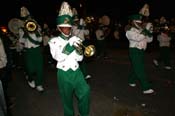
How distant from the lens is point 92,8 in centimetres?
2970

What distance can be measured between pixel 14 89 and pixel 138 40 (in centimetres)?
385

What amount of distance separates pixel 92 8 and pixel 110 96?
2151 cm

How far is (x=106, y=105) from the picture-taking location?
26.2 feet

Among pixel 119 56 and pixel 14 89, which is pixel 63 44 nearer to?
pixel 14 89

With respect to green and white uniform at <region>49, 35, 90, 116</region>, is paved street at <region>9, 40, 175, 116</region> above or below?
below

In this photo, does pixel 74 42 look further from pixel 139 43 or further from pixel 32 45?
pixel 32 45

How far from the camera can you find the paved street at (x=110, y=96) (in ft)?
25.1

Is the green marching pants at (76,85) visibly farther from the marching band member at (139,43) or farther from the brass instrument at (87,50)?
the marching band member at (139,43)

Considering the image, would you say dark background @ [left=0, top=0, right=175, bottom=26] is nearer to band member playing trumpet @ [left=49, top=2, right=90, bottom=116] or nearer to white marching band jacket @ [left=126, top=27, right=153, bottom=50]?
white marching band jacket @ [left=126, top=27, right=153, bottom=50]

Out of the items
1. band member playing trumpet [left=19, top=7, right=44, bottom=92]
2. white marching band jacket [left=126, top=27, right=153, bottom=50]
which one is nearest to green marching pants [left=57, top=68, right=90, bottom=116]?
white marching band jacket [left=126, top=27, right=153, bottom=50]

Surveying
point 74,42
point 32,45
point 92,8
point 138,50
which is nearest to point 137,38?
point 138,50

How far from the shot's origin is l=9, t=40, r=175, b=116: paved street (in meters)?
7.64

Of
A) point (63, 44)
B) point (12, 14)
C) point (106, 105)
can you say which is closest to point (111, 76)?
point (106, 105)

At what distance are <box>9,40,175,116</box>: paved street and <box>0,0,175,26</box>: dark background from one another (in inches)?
522
